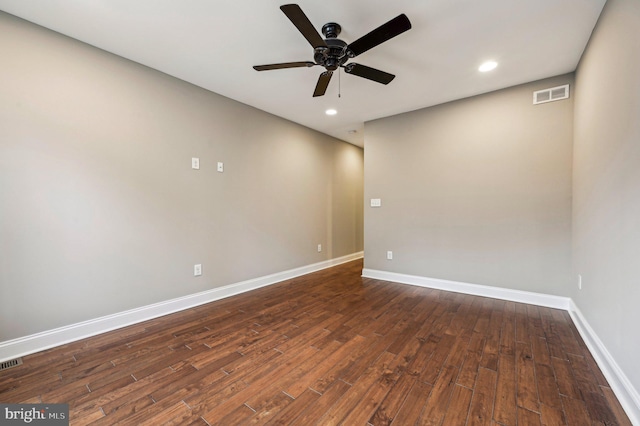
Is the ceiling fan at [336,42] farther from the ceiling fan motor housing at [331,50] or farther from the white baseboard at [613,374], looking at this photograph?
the white baseboard at [613,374]

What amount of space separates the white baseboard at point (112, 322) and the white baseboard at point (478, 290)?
187 cm

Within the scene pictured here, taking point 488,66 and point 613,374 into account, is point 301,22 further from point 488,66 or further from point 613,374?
point 613,374

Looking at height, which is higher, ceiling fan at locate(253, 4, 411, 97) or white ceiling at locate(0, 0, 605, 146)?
white ceiling at locate(0, 0, 605, 146)

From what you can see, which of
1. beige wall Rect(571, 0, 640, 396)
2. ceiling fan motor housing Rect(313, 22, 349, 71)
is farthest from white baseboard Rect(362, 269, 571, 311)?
ceiling fan motor housing Rect(313, 22, 349, 71)

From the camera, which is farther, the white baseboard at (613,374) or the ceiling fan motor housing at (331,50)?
the ceiling fan motor housing at (331,50)

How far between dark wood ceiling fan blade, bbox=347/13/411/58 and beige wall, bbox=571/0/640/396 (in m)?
1.27

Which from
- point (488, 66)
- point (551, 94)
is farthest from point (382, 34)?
point (551, 94)

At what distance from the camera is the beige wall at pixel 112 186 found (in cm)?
200

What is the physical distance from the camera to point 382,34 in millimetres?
1745

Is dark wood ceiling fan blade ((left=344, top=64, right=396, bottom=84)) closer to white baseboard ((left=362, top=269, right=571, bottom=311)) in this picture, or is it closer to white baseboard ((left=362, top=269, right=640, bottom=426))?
white baseboard ((left=362, top=269, right=640, bottom=426))

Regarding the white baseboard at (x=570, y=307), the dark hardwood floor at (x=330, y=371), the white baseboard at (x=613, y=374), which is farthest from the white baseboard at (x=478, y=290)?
the white baseboard at (x=613, y=374)

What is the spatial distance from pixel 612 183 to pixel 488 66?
162cm

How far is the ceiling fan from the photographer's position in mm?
1608

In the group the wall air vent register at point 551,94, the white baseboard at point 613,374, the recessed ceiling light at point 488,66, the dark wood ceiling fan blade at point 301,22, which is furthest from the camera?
the wall air vent register at point 551,94
